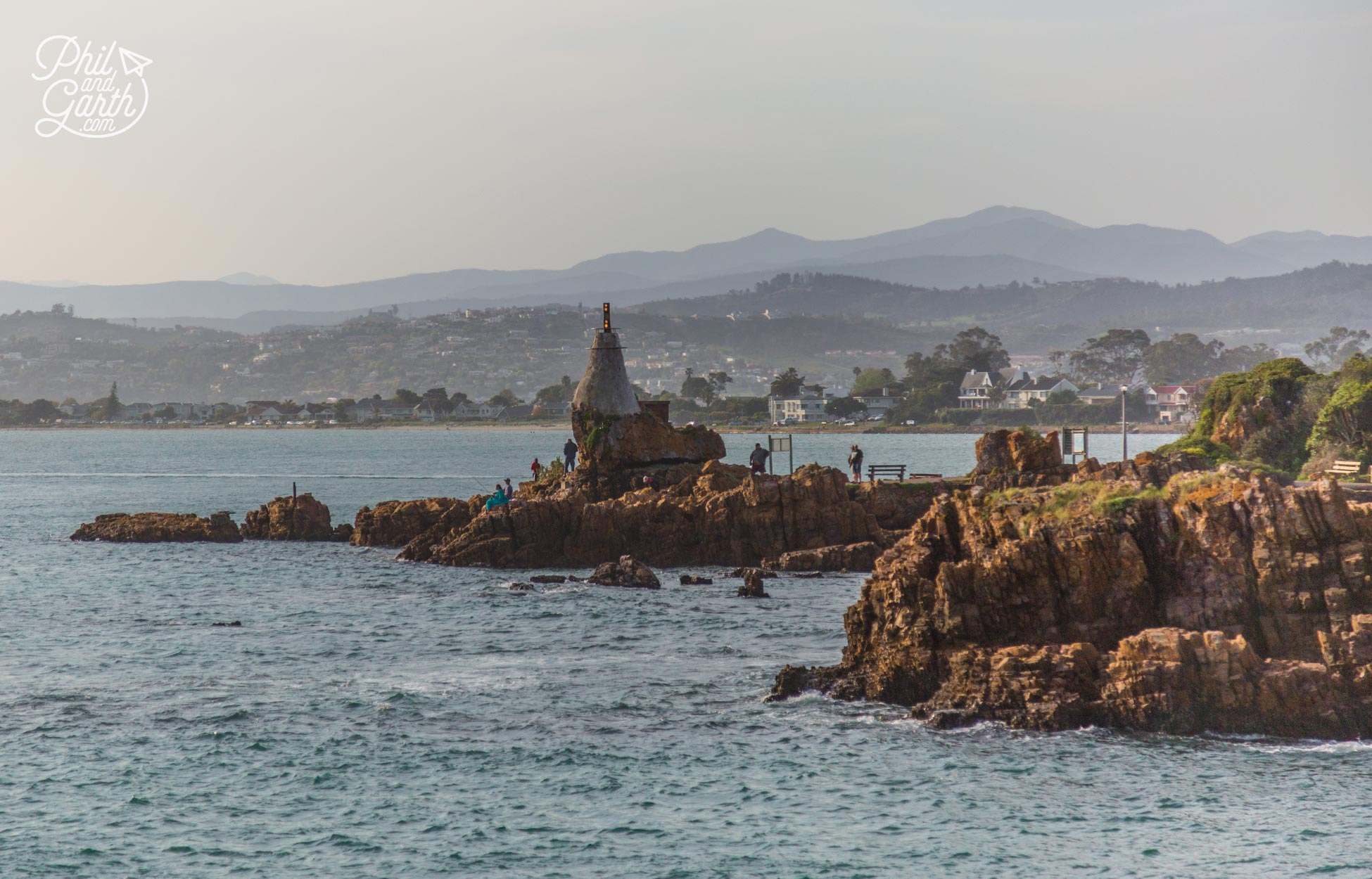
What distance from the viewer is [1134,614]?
23297mm

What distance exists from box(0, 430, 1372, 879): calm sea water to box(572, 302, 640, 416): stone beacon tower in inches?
691

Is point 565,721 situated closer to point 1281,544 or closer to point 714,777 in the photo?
point 714,777

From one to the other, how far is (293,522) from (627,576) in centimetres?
2058

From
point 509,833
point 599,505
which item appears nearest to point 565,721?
point 509,833

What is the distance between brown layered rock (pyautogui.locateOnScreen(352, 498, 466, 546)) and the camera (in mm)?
50656

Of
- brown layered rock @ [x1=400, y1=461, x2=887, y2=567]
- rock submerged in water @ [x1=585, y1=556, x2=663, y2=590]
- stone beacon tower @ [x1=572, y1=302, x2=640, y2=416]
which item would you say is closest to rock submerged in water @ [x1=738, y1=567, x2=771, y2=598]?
rock submerged in water @ [x1=585, y1=556, x2=663, y2=590]

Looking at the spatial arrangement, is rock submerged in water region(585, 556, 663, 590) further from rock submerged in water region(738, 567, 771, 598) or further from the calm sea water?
rock submerged in water region(738, 567, 771, 598)

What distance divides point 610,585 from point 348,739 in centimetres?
1654

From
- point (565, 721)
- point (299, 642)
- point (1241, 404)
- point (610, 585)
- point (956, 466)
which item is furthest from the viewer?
point (956, 466)

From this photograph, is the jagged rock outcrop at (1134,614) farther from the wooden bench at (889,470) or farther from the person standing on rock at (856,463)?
the person standing on rock at (856,463)

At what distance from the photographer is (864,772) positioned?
20.9m

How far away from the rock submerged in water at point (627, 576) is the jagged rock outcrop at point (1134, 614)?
14370 millimetres

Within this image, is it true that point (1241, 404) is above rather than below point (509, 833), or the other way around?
above

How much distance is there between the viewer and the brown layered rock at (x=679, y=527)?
44344 mm
